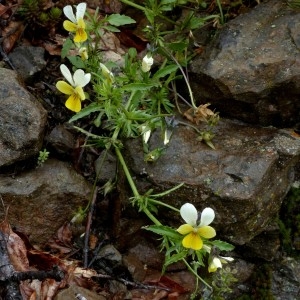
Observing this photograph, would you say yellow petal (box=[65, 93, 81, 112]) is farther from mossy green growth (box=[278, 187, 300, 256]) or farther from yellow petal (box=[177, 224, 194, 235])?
mossy green growth (box=[278, 187, 300, 256])

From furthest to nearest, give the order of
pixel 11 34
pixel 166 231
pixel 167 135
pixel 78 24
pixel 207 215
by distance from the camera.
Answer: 1. pixel 11 34
2. pixel 167 135
3. pixel 78 24
4. pixel 166 231
5. pixel 207 215

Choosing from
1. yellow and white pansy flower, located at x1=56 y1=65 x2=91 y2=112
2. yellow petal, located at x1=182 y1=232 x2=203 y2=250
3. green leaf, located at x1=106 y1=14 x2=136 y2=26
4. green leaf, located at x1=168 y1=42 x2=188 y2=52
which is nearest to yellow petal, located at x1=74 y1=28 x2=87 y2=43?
yellow and white pansy flower, located at x1=56 y1=65 x2=91 y2=112

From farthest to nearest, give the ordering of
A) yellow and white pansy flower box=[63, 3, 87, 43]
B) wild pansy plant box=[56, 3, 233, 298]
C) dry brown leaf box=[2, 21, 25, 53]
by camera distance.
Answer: dry brown leaf box=[2, 21, 25, 53]
yellow and white pansy flower box=[63, 3, 87, 43]
wild pansy plant box=[56, 3, 233, 298]

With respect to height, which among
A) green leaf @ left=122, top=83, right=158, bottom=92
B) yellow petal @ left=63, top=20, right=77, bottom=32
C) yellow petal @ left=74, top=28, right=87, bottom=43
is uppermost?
yellow petal @ left=63, top=20, right=77, bottom=32

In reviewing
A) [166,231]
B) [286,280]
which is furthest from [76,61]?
[286,280]

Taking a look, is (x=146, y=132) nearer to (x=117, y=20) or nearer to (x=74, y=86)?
(x=74, y=86)
